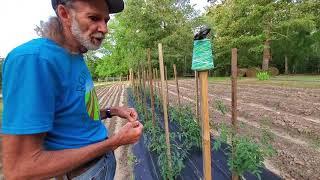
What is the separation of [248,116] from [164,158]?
4794mm

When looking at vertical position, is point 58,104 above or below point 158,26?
below

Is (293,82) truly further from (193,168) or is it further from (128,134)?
(128,134)

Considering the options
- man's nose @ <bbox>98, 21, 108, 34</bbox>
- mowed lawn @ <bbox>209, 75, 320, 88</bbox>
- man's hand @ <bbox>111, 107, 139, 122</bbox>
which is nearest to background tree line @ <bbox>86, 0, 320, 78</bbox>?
mowed lawn @ <bbox>209, 75, 320, 88</bbox>

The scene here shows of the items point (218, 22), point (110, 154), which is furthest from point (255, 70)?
point (110, 154)

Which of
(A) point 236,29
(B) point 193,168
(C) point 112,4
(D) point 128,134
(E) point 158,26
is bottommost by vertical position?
(B) point 193,168

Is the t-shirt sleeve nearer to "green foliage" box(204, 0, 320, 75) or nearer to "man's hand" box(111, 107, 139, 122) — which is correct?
"man's hand" box(111, 107, 139, 122)

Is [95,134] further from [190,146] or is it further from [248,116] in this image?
[248,116]

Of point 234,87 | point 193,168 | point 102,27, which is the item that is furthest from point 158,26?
point 102,27

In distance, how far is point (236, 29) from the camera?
24.4m

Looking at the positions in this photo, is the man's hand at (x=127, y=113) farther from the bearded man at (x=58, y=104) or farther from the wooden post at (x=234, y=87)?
the wooden post at (x=234, y=87)

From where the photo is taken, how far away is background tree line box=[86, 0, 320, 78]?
23.3m

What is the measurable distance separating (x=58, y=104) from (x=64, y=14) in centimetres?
40

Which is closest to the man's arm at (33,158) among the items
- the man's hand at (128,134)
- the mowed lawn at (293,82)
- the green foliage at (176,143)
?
the man's hand at (128,134)

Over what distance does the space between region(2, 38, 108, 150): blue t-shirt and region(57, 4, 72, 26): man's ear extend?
13 cm
